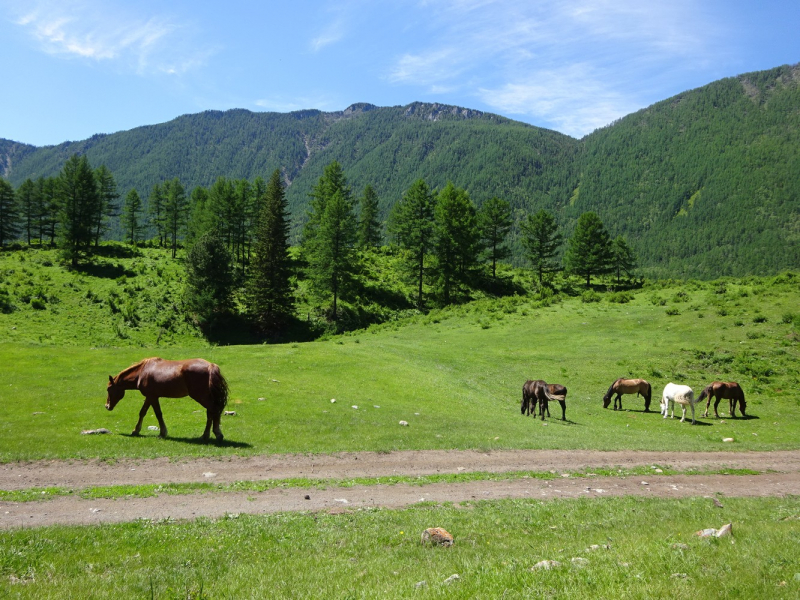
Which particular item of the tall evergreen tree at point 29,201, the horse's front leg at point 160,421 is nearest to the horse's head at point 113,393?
the horse's front leg at point 160,421

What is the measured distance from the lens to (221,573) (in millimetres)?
6797

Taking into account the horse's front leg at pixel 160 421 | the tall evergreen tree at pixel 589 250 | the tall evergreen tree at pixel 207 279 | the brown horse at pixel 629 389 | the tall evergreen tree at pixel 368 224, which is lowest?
the brown horse at pixel 629 389

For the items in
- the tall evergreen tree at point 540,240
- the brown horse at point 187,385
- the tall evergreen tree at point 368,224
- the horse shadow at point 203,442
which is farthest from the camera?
the tall evergreen tree at point 368,224

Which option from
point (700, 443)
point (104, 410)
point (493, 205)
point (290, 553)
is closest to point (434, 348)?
point (700, 443)

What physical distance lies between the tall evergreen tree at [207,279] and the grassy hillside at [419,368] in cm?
334

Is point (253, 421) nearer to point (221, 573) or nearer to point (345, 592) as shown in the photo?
point (221, 573)

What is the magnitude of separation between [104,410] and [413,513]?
16.7 metres

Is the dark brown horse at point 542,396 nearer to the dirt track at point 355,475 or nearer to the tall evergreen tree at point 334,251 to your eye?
the dirt track at point 355,475

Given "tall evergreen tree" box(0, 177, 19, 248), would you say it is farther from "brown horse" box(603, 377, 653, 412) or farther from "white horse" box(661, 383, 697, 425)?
"white horse" box(661, 383, 697, 425)

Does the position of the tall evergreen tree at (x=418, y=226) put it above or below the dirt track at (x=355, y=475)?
above

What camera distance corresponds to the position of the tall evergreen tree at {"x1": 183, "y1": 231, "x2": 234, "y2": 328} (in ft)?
179

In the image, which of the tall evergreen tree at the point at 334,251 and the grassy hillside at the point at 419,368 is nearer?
the grassy hillside at the point at 419,368

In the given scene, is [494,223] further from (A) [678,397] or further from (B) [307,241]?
(A) [678,397]

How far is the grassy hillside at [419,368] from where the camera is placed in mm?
19531
